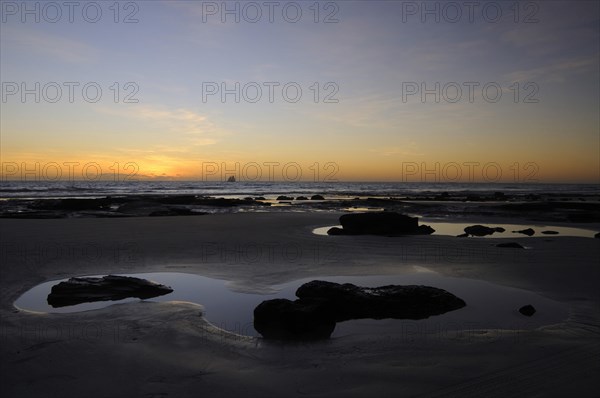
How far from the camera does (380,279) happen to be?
31.6 ft

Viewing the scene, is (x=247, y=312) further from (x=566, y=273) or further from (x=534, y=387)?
(x=566, y=273)

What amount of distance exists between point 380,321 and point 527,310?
2563 mm

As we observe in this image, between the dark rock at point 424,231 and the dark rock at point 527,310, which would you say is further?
the dark rock at point 424,231

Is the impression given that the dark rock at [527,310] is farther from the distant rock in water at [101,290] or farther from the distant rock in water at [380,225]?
the distant rock in water at [380,225]

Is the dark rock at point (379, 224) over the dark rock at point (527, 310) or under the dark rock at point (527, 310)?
over

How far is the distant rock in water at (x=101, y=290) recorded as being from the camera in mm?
7609

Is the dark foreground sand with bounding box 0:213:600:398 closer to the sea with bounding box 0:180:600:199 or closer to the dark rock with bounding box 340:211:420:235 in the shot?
the dark rock with bounding box 340:211:420:235

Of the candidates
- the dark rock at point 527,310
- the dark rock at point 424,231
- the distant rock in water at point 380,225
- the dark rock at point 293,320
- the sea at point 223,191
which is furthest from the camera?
the sea at point 223,191

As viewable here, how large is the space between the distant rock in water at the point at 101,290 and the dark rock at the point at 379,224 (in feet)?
36.4

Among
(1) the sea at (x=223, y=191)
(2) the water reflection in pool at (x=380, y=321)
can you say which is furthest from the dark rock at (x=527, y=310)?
(1) the sea at (x=223, y=191)

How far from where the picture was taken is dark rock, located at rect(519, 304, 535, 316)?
7.03 meters

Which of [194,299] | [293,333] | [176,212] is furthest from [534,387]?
[176,212]

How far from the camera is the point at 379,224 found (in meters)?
18.5

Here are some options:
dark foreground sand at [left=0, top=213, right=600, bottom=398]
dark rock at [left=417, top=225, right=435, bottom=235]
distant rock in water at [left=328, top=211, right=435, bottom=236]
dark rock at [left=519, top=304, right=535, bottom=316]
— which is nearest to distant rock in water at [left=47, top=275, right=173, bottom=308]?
dark foreground sand at [left=0, top=213, right=600, bottom=398]
